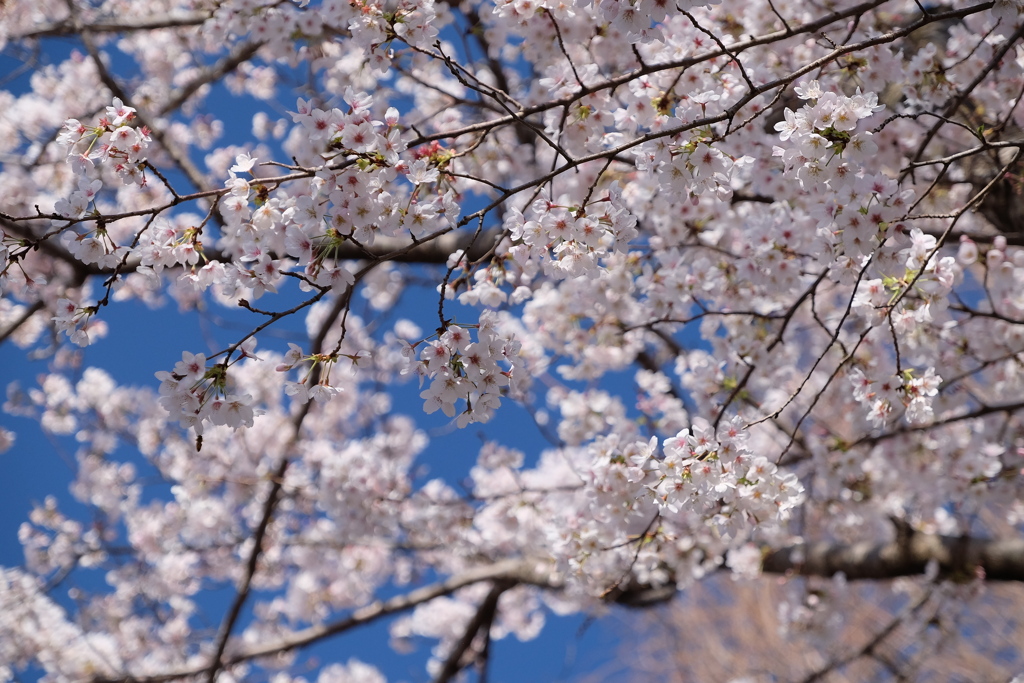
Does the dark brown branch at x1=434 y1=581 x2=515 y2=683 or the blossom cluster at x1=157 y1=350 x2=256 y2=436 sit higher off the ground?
the dark brown branch at x1=434 y1=581 x2=515 y2=683

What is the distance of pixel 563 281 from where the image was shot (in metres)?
3.31

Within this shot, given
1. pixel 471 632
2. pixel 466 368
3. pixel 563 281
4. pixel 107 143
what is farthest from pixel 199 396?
pixel 471 632

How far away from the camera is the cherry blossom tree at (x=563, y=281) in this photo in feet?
5.29

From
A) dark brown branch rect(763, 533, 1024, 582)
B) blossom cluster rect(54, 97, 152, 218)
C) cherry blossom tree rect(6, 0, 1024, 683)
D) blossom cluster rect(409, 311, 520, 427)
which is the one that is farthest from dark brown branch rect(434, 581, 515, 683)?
blossom cluster rect(54, 97, 152, 218)

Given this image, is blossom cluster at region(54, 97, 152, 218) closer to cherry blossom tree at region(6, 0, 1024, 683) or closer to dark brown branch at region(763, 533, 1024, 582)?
cherry blossom tree at region(6, 0, 1024, 683)

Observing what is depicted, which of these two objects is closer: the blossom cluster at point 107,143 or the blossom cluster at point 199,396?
the blossom cluster at point 199,396

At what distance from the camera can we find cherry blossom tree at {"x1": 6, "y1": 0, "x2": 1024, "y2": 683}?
161 centimetres

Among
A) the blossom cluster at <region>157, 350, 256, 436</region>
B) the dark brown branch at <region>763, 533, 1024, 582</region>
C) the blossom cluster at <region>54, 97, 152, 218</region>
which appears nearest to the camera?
the blossom cluster at <region>157, 350, 256, 436</region>

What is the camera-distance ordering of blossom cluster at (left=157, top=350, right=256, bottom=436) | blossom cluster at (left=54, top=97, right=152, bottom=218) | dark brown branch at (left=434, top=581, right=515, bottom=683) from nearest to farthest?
blossom cluster at (left=157, top=350, right=256, bottom=436), blossom cluster at (left=54, top=97, right=152, bottom=218), dark brown branch at (left=434, top=581, right=515, bottom=683)

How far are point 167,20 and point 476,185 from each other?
1.83 metres

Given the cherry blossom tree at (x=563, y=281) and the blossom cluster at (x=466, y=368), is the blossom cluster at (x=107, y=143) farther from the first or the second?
the blossom cluster at (x=466, y=368)

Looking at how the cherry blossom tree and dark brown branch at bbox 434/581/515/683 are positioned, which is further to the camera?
dark brown branch at bbox 434/581/515/683

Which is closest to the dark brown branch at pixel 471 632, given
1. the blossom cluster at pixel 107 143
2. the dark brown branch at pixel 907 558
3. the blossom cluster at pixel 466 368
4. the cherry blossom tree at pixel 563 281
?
the cherry blossom tree at pixel 563 281

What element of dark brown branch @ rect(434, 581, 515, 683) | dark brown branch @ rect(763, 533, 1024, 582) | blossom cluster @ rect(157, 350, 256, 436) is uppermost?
dark brown branch @ rect(434, 581, 515, 683)
